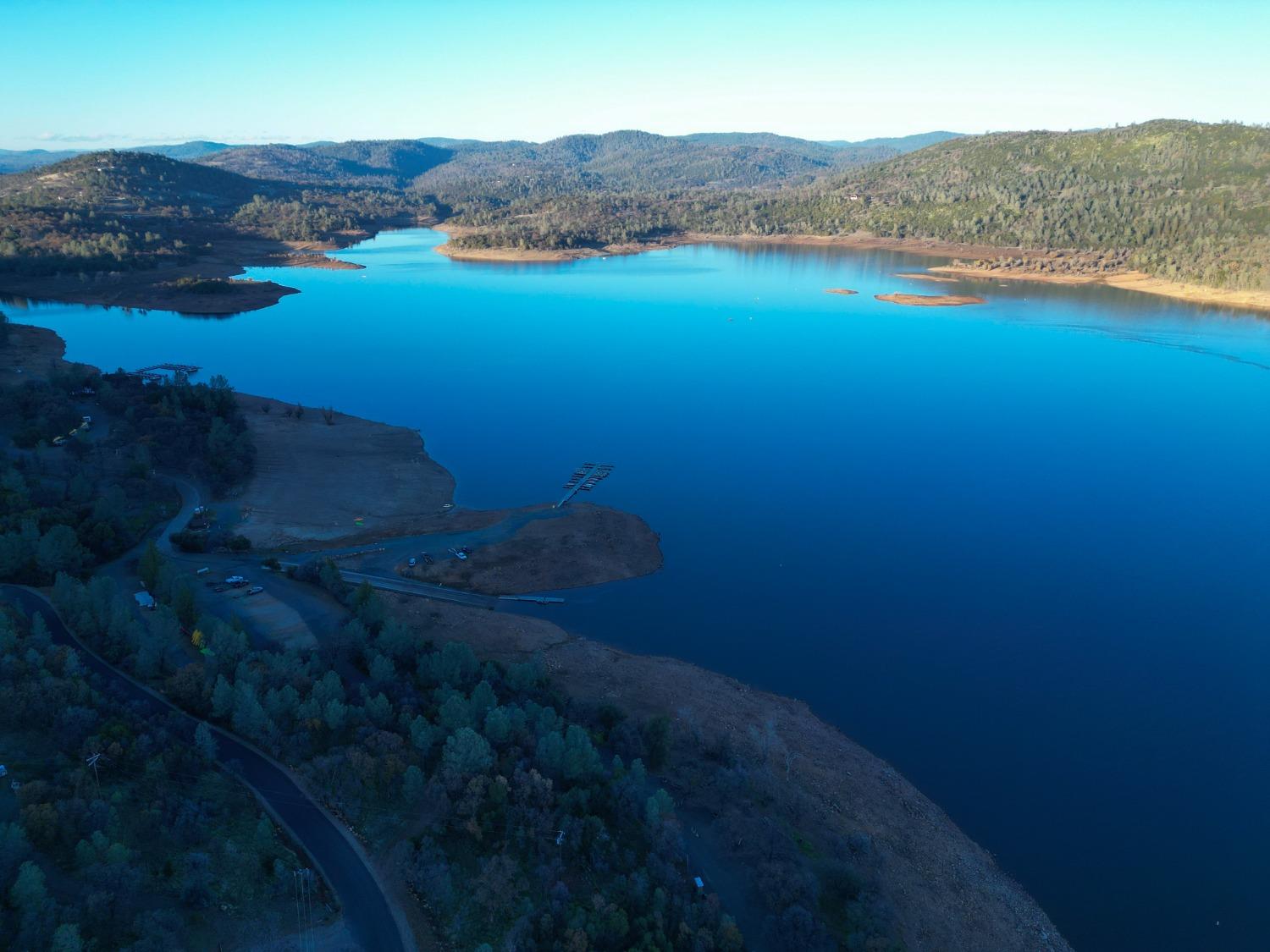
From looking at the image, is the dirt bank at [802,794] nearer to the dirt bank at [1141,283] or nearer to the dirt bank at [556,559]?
the dirt bank at [556,559]

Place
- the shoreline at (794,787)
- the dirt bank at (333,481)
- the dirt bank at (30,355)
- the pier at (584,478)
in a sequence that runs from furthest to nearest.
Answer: the dirt bank at (30,355), the pier at (584,478), the dirt bank at (333,481), the shoreline at (794,787)

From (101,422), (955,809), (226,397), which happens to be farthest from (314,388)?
(955,809)

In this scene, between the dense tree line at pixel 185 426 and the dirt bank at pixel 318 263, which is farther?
the dirt bank at pixel 318 263

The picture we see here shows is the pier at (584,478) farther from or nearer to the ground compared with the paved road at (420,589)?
farther from the ground

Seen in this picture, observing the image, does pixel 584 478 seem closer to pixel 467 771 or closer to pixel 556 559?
pixel 556 559

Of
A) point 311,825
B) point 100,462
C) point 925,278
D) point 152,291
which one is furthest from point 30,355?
point 925,278

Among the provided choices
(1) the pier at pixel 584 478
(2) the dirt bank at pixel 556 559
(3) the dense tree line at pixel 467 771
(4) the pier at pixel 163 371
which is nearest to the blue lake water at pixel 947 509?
(1) the pier at pixel 584 478

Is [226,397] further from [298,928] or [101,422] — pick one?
[298,928]
